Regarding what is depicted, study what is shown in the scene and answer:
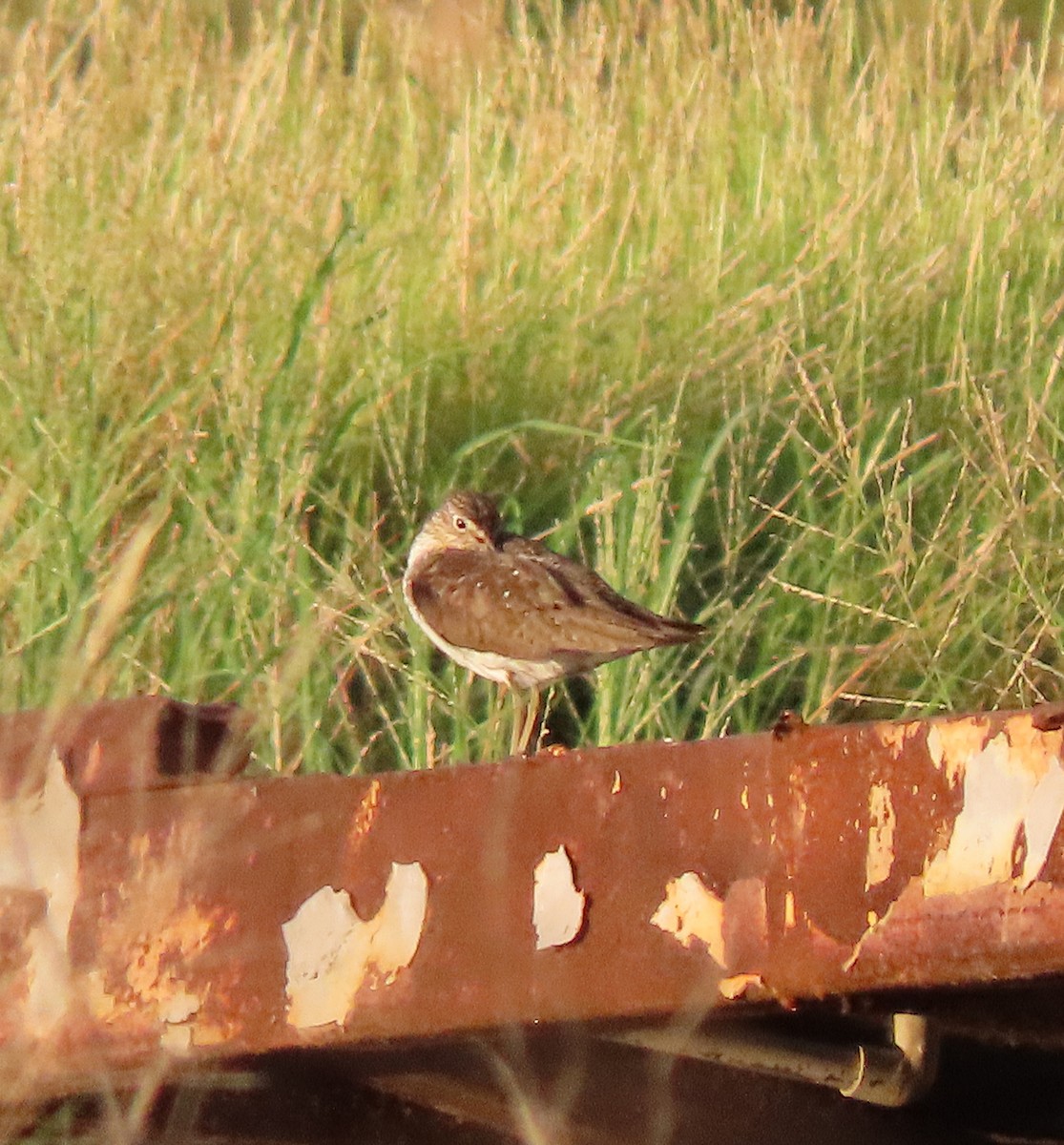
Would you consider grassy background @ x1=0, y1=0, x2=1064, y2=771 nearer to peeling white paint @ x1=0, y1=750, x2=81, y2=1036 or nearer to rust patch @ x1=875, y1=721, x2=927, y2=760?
peeling white paint @ x1=0, y1=750, x2=81, y2=1036

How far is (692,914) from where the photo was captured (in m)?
2.10

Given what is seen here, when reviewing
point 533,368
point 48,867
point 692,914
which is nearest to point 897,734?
point 692,914

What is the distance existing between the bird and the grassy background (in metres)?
0.10

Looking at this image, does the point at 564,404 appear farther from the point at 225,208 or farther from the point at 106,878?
the point at 106,878

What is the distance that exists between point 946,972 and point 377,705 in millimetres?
→ 2152

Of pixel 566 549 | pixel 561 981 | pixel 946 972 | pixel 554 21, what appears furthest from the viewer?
pixel 554 21

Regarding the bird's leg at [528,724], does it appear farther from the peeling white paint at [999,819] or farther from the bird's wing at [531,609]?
the peeling white paint at [999,819]

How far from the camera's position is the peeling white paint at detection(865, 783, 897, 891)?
199 cm

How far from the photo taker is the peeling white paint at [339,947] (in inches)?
87.7

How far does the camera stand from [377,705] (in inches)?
158

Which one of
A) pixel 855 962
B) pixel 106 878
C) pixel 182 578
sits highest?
pixel 855 962

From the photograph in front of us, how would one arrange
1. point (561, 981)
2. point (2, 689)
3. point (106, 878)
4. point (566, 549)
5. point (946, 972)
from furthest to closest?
point (566, 549)
point (2, 689)
point (106, 878)
point (561, 981)
point (946, 972)

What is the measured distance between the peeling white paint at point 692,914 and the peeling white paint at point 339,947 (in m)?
Result: 0.28

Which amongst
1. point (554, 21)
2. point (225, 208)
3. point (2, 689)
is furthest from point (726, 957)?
point (554, 21)
